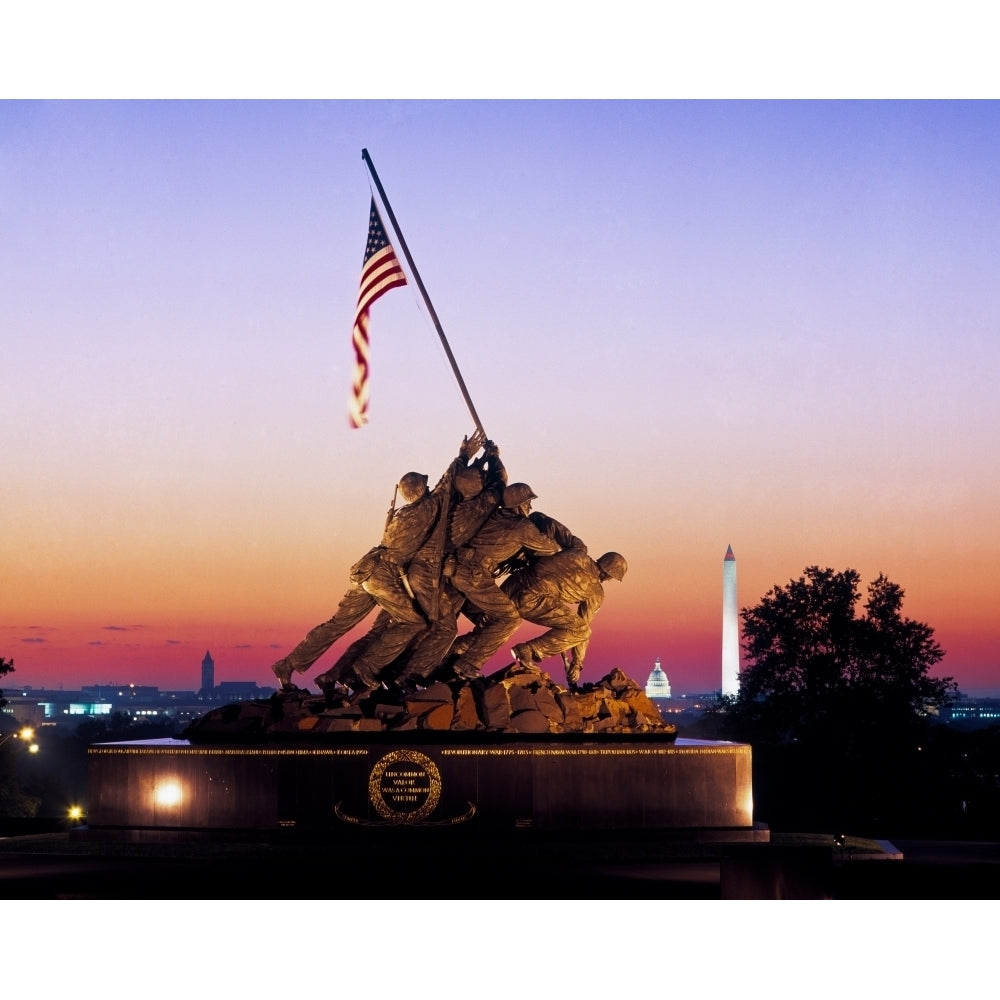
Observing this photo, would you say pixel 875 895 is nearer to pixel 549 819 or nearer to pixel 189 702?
pixel 549 819

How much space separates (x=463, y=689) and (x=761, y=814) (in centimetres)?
1422

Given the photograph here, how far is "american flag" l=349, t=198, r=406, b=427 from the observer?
19.8 metres

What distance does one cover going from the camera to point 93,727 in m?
69.8

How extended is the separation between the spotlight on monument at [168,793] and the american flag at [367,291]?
189 inches

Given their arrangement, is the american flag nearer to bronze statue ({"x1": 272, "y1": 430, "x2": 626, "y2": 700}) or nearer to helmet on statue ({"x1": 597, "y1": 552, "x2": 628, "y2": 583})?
bronze statue ({"x1": 272, "y1": 430, "x2": 626, "y2": 700})

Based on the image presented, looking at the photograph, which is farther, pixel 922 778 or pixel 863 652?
pixel 863 652

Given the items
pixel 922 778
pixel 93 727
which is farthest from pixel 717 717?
pixel 93 727

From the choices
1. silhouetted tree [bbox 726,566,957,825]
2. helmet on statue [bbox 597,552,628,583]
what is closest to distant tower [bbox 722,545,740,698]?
silhouetted tree [bbox 726,566,957,825]

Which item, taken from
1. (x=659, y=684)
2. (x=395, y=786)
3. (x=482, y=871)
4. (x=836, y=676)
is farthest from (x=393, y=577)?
(x=659, y=684)

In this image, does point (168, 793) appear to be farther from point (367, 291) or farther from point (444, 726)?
point (367, 291)

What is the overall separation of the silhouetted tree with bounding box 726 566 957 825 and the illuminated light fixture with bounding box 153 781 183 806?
72.7 ft

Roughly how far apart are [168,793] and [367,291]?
6422 mm

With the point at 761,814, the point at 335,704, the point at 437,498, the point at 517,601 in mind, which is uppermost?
the point at 437,498

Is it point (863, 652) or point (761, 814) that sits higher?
point (863, 652)
